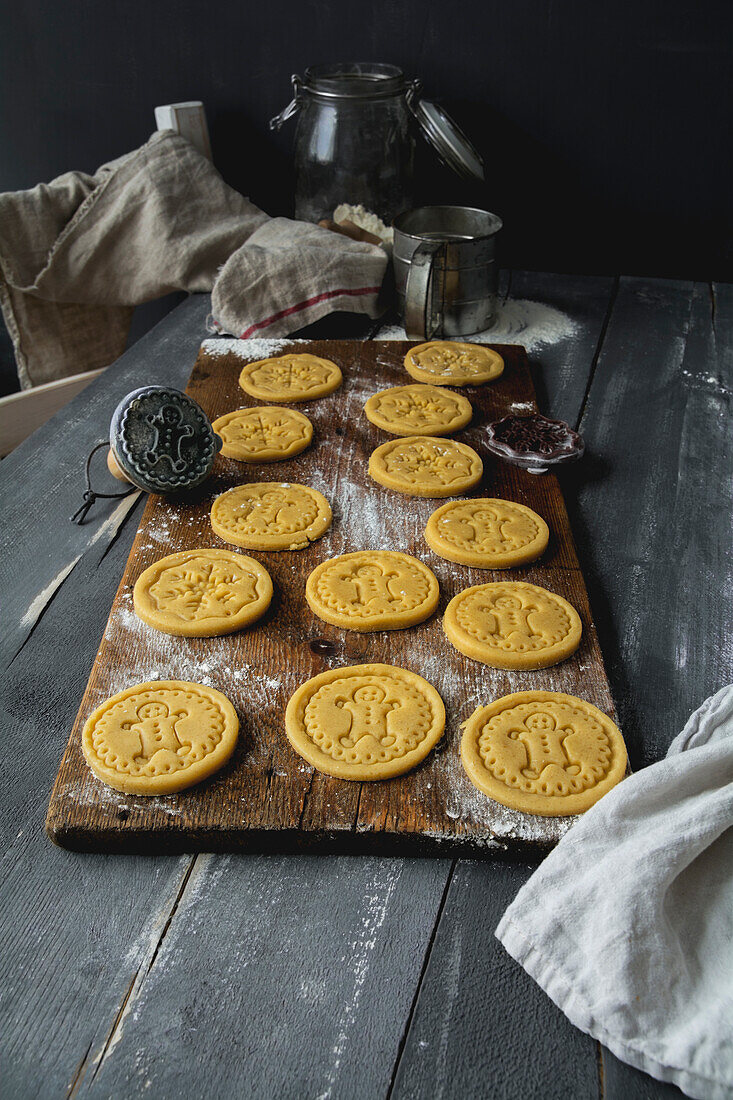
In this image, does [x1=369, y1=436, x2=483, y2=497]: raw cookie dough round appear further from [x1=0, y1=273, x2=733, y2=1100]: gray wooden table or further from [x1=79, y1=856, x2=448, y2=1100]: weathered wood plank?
[x1=79, y1=856, x2=448, y2=1100]: weathered wood plank

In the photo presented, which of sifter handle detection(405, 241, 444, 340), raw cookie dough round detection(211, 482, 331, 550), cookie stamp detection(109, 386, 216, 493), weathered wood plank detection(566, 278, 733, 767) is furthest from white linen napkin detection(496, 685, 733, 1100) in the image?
sifter handle detection(405, 241, 444, 340)

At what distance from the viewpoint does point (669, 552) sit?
54.0 inches

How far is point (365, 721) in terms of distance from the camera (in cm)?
101

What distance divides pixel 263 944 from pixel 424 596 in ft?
1.75

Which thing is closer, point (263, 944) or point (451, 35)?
point (263, 944)

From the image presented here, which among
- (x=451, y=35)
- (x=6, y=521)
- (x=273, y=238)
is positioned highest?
(x=451, y=35)

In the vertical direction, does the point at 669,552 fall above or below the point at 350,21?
below

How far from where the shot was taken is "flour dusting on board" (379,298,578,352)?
6.74 feet

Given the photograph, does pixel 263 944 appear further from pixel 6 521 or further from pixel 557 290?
pixel 557 290

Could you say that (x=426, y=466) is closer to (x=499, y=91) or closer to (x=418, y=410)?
(x=418, y=410)

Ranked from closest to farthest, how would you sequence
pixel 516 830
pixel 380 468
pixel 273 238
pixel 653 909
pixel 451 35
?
pixel 653 909 → pixel 516 830 → pixel 380 468 → pixel 273 238 → pixel 451 35

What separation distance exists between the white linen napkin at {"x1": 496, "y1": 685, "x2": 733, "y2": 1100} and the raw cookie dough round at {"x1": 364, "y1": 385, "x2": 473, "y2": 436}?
879mm

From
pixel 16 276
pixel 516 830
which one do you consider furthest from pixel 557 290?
pixel 516 830

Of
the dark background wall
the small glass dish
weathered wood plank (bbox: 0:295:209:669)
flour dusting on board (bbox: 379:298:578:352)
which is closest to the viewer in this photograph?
weathered wood plank (bbox: 0:295:209:669)
